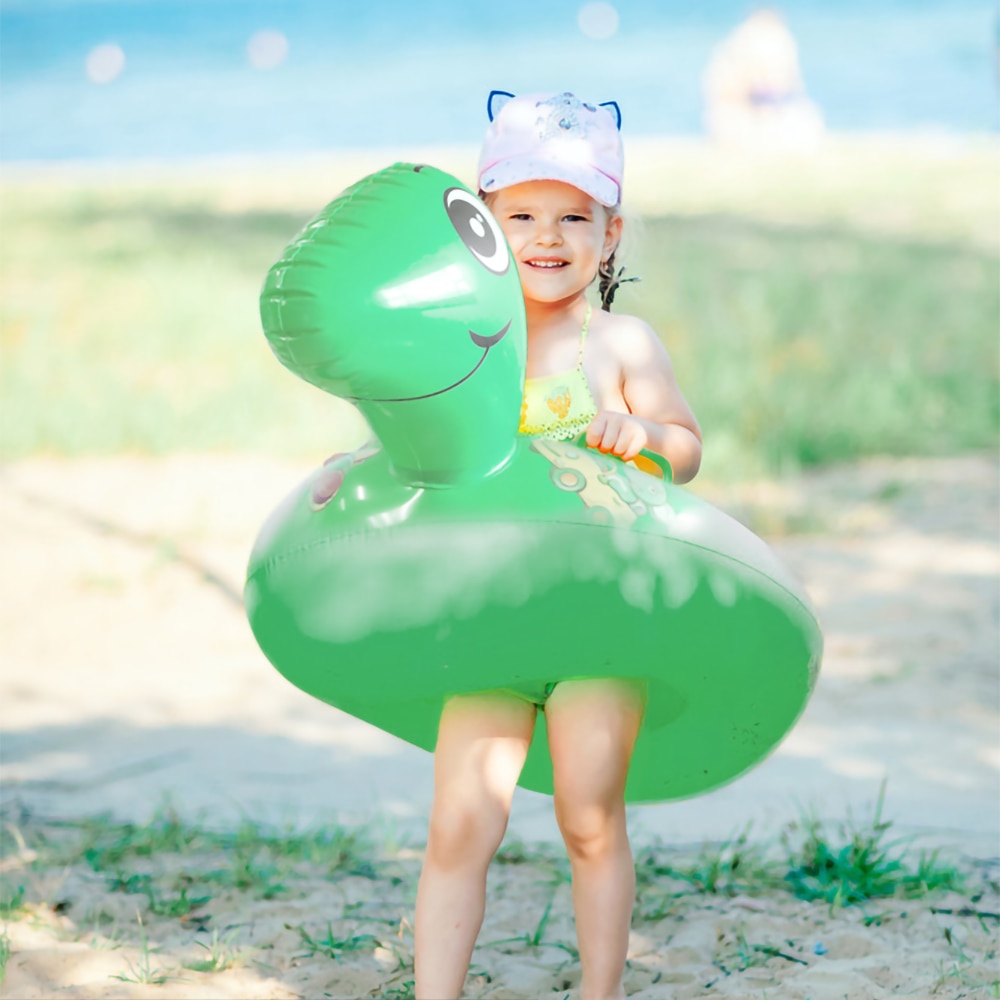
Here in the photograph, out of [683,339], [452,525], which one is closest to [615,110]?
[452,525]

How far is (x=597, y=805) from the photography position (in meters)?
2.22

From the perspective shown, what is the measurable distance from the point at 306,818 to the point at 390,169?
2.00 m

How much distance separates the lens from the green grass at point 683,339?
7.34 metres

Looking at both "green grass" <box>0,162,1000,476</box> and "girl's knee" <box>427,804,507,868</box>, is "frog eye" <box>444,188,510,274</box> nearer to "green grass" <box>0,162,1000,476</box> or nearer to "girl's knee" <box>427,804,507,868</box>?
"girl's knee" <box>427,804,507,868</box>

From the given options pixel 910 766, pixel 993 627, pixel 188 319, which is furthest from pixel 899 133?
pixel 910 766

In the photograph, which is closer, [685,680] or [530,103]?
[685,680]

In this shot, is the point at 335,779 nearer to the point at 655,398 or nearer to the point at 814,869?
the point at 814,869

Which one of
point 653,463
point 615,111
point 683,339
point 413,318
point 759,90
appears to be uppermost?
point 759,90

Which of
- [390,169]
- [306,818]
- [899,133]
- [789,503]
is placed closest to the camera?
[390,169]

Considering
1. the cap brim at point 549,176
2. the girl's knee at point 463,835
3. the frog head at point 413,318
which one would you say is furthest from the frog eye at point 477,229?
the girl's knee at point 463,835

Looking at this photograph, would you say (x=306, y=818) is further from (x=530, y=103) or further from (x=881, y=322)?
(x=881, y=322)

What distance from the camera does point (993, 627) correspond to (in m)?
4.88

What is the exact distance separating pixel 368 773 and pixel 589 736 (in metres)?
1.88

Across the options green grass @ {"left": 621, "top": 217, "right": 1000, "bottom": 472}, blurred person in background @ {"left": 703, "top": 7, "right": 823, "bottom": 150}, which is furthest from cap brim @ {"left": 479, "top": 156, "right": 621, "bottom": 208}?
blurred person in background @ {"left": 703, "top": 7, "right": 823, "bottom": 150}
